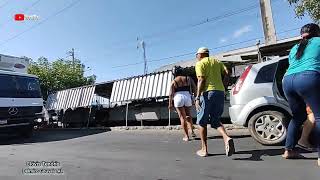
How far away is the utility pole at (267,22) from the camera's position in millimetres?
15902

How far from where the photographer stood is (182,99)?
884 cm

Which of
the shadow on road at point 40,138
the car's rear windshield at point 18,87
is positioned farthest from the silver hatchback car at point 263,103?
the car's rear windshield at point 18,87

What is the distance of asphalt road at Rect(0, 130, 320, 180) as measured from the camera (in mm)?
5141

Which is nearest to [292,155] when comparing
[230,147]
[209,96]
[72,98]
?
[230,147]

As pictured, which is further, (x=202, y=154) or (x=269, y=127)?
(x=269, y=127)

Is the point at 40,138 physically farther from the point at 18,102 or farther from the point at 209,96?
the point at 209,96

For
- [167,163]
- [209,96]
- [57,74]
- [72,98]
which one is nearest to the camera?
[167,163]

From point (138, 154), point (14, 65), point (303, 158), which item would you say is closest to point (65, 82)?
point (14, 65)

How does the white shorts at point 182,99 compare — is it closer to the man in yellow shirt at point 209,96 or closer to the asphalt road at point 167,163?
the asphalt road at point 167,163

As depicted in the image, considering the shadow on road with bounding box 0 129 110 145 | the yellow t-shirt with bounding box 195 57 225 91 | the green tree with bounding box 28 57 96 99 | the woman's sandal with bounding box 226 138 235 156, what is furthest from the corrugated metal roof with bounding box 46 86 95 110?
the woman's sandal with bounding box 226 138 235 156

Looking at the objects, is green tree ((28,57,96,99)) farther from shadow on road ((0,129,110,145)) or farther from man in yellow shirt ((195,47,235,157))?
man in yellow shirt ((195,47,235,157))

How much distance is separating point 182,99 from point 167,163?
9.43ft

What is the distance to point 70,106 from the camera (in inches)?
671

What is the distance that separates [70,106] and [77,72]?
12.7 meters
